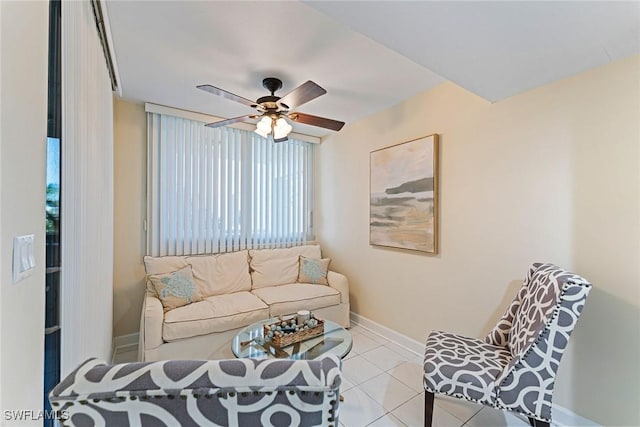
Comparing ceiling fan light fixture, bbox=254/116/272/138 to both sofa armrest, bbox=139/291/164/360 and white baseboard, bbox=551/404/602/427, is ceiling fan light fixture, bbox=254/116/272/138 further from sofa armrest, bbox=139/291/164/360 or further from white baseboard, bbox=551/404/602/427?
white baseboard, bbox=551/404/602/427

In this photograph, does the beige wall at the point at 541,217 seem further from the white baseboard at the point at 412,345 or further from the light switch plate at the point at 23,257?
the light switch plate at the point at 23,257

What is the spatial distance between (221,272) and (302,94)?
214 centimetres

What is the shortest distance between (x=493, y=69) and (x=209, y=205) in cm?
297

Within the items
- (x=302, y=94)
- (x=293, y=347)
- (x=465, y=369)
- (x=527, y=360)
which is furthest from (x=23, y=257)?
(x=527, y=360)

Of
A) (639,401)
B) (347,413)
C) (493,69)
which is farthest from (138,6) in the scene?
(639,401)

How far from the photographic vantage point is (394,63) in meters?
2.12

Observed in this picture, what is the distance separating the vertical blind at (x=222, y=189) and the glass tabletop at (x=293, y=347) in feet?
5.04

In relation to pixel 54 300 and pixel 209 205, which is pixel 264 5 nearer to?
pixel 54 300

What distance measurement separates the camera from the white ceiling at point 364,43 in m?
1.26

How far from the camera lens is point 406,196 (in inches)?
108

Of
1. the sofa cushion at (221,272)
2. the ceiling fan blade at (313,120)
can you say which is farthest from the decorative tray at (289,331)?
the ceiling fan blade at (313,120)

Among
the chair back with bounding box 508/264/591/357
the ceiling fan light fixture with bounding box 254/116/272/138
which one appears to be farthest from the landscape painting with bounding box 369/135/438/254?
the ceiling fan light fixture with bounding box 254/116/272/138

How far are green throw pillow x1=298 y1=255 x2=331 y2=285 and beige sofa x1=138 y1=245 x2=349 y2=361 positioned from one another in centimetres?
8

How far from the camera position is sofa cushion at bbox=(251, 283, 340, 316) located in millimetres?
2773
